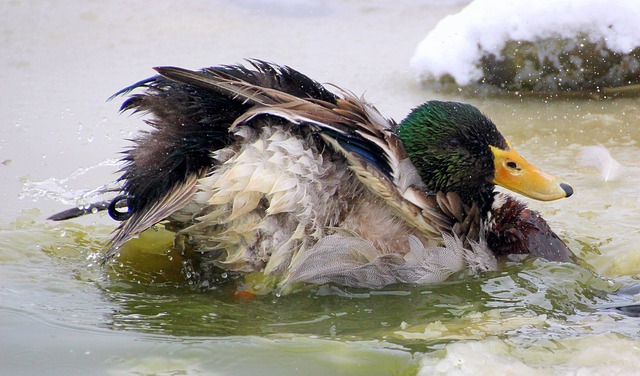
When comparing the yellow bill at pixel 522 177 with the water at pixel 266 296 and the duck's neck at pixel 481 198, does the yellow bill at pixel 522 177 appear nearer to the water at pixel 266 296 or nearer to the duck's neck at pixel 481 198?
the duck's neck at pixel 481 198

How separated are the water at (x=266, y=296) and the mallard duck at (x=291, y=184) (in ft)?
0.47

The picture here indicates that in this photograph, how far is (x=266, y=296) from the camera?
385 centimetres

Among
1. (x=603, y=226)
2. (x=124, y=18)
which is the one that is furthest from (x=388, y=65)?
(x=603, y=226)

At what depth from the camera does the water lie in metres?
2.98

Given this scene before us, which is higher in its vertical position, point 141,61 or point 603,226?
point 141,61

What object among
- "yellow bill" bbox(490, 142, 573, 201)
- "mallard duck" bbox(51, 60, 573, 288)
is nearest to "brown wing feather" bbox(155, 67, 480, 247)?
"mallard duck" bbox(51, 60, 573, 288)

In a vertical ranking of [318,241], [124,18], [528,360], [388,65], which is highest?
[124,18]

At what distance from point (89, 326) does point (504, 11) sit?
494 centimetres

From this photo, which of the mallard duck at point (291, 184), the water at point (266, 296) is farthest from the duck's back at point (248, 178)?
the water at point (266, 296)

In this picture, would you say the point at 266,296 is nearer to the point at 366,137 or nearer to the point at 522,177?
the point at 366,137

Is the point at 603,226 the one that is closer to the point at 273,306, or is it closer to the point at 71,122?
the point at 273,306

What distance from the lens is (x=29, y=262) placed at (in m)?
4.14

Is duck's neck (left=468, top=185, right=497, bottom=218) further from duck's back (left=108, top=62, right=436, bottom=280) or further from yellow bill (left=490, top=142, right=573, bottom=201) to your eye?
duck's back (left=108, top=62, right=436, bottom=280)

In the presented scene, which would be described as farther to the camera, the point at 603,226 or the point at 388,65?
the point at 388,65
